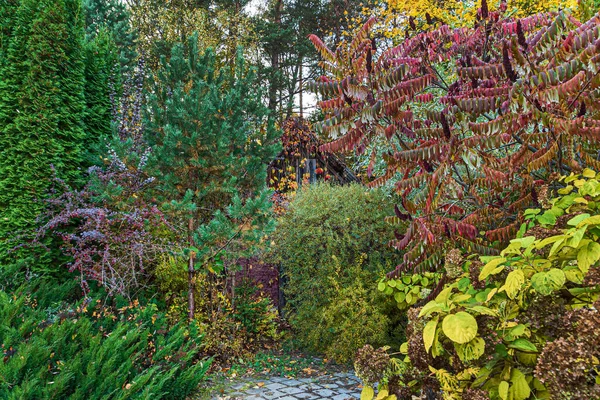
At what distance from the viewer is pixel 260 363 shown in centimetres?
582

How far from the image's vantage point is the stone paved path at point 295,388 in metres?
4.56

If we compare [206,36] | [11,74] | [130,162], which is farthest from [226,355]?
[206,36]

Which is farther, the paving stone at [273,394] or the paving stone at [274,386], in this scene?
the paving stone at [274,386]

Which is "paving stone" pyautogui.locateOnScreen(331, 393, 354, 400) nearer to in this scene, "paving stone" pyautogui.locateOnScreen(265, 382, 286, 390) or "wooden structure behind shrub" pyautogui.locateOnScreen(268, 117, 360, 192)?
"paving stone" pyautogui.locateOnScreen(265, 382, 286, 390)

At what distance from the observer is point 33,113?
233 inches

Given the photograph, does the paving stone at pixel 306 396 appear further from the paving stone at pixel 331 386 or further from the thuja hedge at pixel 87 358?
the thuja hedge at pixel 87 358

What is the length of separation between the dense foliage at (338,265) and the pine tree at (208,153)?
0.83 meters

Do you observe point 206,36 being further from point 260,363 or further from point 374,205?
point 260,363

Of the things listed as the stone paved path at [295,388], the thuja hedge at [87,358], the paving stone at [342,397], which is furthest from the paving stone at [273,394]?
the thuja hedge at [87,358]

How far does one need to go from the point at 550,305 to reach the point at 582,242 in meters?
0.28

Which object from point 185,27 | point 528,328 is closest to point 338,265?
point 528,328

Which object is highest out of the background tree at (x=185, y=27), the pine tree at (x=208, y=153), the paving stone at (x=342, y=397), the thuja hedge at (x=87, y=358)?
the background tree at (x=185, y=27)

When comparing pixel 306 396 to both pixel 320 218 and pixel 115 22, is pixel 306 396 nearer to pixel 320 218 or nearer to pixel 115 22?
pixel 320 218

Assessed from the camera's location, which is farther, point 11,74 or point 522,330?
point 11,74
